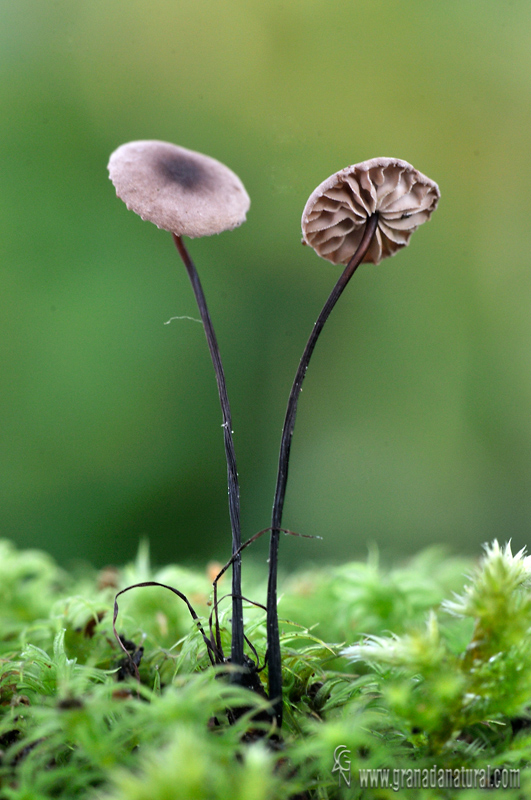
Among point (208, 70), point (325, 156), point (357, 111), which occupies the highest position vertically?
point (208, 70)

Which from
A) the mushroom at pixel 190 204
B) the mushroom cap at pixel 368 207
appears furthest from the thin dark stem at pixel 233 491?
the mushroom cap at pixel 368 207

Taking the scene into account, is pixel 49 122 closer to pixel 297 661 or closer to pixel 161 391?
pixel 161 391

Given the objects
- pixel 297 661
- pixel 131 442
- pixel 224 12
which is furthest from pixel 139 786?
pixel 224 12

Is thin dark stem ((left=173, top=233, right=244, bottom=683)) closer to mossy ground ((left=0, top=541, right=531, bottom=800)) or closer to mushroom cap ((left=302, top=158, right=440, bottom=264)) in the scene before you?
mossy ground ((left=0, top=541, right=531, bottom=800))

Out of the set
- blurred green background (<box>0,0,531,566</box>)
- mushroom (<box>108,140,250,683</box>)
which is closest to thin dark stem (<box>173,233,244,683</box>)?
mushroom (<box>108,140,250,683</box>)

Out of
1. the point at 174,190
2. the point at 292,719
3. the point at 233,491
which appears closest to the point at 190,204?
the point at 174,190

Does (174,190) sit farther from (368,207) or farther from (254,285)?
(254,285)
